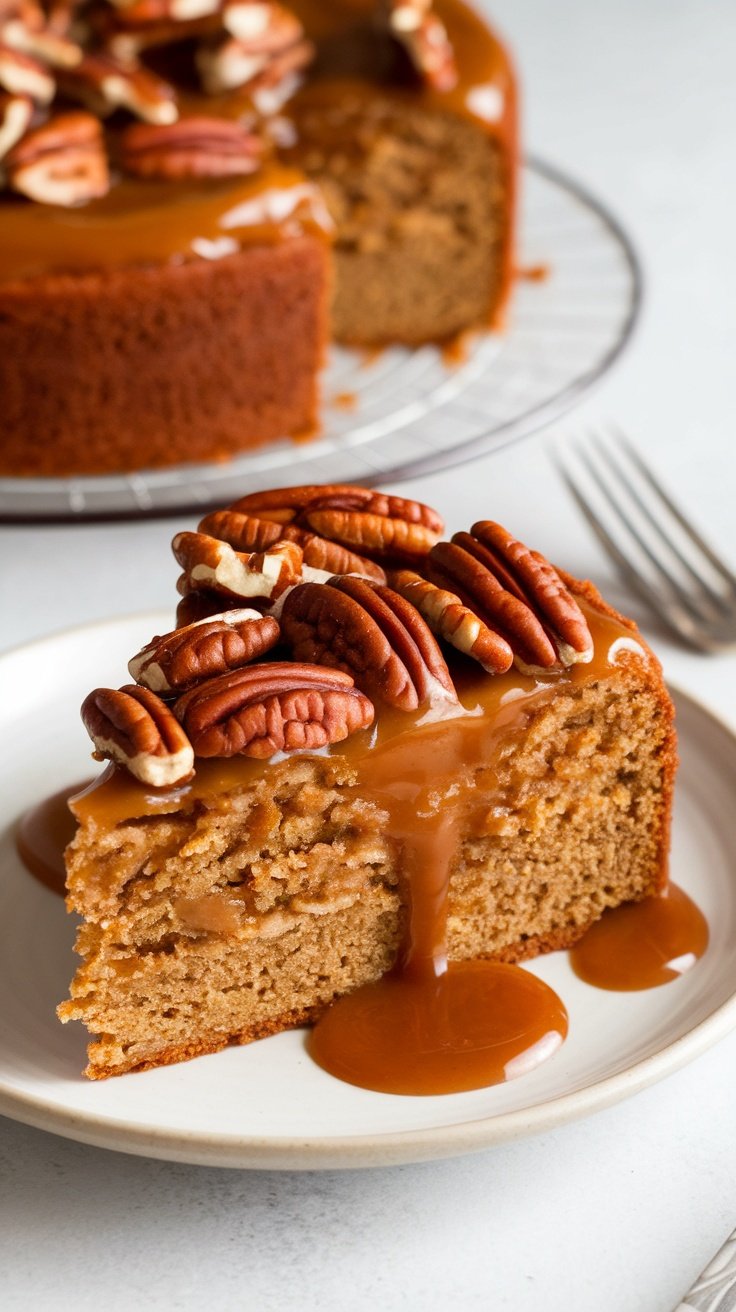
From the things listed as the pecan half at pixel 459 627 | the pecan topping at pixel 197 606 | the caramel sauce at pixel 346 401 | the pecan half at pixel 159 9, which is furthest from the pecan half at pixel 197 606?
the pecan half at pixel 159 9

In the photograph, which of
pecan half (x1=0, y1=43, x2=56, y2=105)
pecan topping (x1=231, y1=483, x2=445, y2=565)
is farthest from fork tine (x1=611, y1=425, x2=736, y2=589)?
pecan half (x1=0, y1=43, x2=56, y2=105)

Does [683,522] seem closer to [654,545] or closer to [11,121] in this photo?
[654,545]

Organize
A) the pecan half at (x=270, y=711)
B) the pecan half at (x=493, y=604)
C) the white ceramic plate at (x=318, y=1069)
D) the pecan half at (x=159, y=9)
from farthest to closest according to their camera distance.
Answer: the pecan half at (x=159, y=9)
the pecan half at (x=493, y=604)
the pecan half at (x=270, y=711)
the white ceramic plate at (x=318, y=1069)

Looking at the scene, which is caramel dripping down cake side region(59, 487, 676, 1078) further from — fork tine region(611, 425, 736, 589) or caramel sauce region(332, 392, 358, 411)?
caramel sauce region(332, 392, 358, 411)

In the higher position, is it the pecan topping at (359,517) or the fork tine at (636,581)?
the pecan topping at (359,517)

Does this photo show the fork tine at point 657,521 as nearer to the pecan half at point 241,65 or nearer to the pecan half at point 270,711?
the pecan half at point 241,65

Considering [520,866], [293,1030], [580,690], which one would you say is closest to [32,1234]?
[293,1030]

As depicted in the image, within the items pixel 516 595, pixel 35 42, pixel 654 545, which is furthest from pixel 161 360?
pixel 516 595

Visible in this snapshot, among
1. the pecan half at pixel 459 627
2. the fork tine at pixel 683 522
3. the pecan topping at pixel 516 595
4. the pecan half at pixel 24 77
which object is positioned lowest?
the fork tine at pixel 683 522
